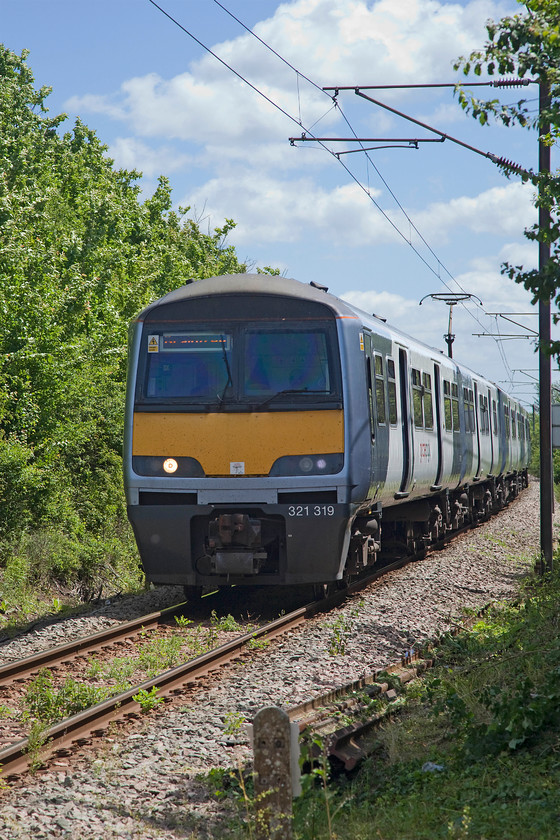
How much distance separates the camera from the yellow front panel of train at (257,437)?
34.0 ft

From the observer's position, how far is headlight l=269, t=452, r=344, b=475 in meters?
10.4

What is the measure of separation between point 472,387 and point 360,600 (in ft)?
35.5

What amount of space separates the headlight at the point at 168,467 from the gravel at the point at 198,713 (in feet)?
5.64

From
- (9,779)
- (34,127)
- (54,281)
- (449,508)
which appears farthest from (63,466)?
(34,127)

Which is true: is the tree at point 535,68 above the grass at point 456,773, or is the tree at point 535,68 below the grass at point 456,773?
above

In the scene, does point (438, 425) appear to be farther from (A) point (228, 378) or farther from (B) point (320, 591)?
(A) point (228, 378)

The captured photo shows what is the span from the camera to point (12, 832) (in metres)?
4.81

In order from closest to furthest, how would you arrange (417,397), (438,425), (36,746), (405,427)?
(36,746)
(405,427)
(417,397)
(438,425)

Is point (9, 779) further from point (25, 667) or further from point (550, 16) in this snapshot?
point (550, 16)

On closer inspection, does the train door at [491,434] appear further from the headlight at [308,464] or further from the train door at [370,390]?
the headlight at [308,464]

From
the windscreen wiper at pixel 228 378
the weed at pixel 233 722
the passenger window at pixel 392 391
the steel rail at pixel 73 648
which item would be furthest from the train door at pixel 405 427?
the weed at pixel 233 722

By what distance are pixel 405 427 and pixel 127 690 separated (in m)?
7.14

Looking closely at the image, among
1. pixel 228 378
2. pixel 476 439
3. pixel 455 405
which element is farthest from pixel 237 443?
pixel 476 439

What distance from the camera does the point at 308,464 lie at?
10391mm
